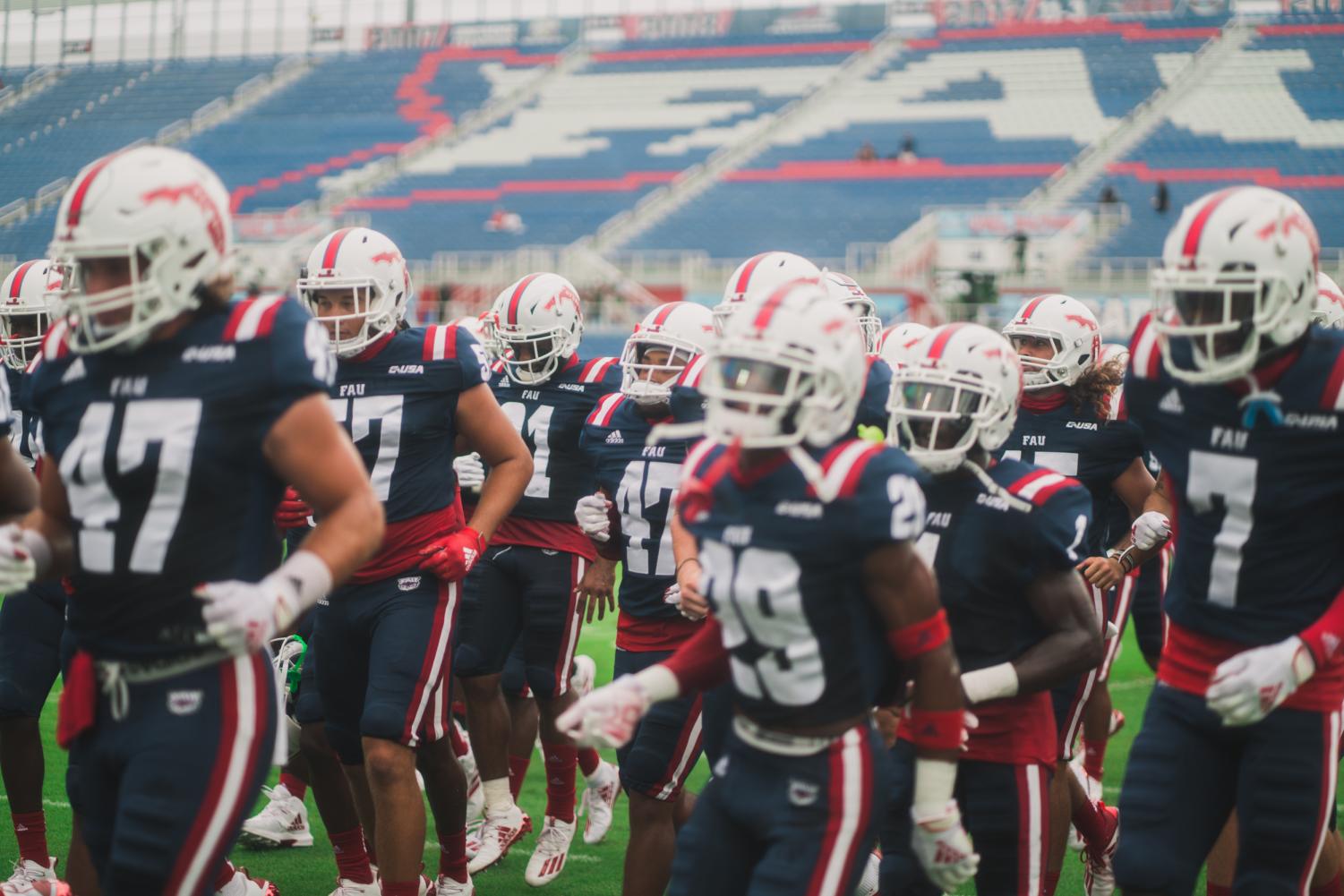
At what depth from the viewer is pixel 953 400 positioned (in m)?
3.88

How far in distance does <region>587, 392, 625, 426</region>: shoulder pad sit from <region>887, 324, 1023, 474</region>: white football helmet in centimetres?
179

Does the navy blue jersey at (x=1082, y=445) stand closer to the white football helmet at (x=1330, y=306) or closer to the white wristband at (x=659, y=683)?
the white football helmet at (x=1330, y=306)

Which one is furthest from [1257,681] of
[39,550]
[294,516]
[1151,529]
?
[294,516]

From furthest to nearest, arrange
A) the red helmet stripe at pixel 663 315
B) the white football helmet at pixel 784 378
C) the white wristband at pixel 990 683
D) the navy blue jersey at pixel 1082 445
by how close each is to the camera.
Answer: the navy blue jersey at pixel 1082 445
the red helmet stripe at pixel 663 315
the white wristband at pixel 990 683
the white football helmet at pixel 784 378

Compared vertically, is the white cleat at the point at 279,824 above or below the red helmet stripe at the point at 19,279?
below

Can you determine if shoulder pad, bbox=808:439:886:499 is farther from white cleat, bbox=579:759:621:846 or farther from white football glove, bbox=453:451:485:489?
white cleat, bbox=579:759:621:846

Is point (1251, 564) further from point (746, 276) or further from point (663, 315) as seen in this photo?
point (746, 276)

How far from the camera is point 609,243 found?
28172 millimetres

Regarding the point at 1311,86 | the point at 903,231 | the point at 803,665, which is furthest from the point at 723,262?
the point at 803,665

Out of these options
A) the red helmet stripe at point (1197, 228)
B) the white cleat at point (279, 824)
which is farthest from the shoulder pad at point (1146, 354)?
the white cleat at point (279, 824)

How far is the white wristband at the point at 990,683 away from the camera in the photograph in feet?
12.3

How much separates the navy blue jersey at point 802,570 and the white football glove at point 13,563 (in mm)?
1384

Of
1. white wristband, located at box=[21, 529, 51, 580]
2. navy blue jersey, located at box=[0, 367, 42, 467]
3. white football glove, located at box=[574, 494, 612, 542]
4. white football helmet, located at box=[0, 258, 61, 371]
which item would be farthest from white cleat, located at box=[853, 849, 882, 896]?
white football helmet, located at box=[0, 258, 61, 371]

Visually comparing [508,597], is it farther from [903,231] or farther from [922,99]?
[922,99]
